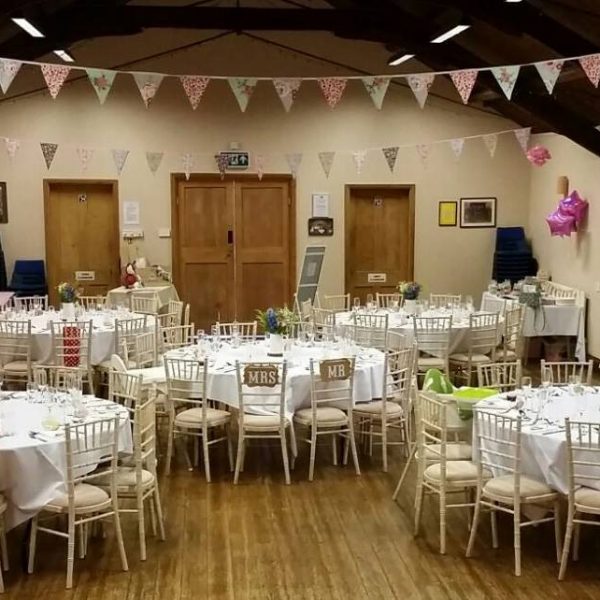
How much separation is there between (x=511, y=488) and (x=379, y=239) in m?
8.24

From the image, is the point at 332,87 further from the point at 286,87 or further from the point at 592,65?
the point at 592,65

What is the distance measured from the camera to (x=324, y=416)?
→ 6.69m

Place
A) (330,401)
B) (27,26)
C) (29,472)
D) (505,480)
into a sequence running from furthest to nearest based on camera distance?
(27,26) → (330,401) → (505,480) → (29,472)

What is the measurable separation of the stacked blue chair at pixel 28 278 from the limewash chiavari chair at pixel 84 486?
7384 millimetres

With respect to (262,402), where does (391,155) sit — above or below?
above

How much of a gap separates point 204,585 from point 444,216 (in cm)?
897

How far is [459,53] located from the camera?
396 inches

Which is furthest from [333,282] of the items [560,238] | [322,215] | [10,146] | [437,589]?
[437,589]

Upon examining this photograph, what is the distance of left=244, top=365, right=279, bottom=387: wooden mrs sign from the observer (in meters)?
6.39

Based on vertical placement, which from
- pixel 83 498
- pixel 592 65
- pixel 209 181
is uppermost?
pixel 592 65

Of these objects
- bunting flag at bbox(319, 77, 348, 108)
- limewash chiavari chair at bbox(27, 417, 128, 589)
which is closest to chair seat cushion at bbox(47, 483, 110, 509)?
limewash chiavari chair at bbox(27, 417, 128, 589)

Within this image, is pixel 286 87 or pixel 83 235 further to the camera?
pixel 83 235

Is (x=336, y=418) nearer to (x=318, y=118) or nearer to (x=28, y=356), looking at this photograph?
(x=28, y=356)

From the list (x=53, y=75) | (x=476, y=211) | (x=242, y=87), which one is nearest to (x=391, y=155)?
(x=476, y=211)
